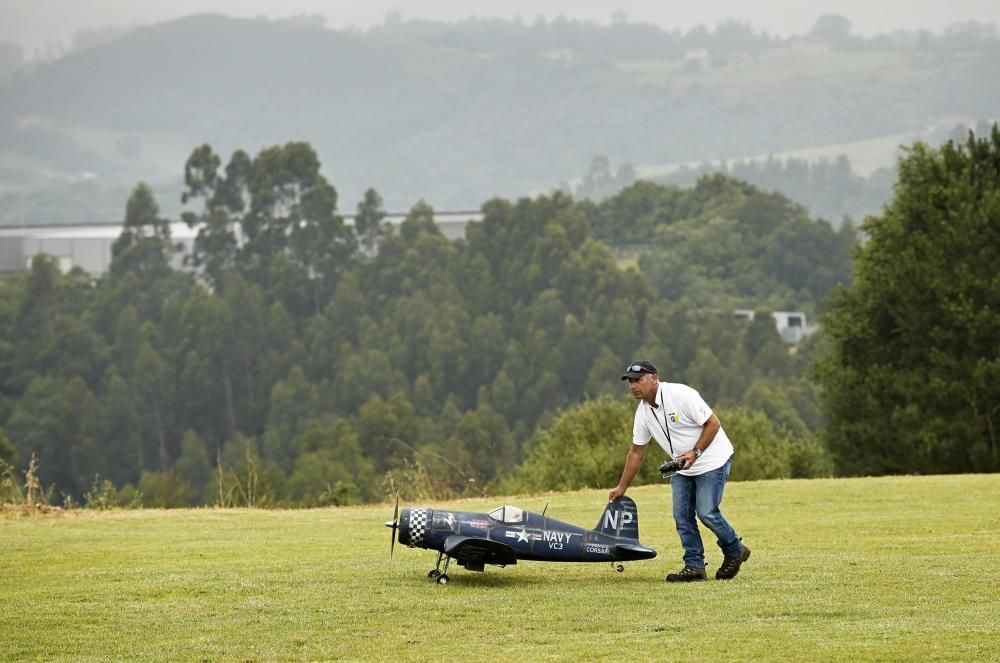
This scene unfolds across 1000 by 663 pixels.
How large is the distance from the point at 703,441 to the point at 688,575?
127 centimetres

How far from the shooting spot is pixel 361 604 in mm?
12500

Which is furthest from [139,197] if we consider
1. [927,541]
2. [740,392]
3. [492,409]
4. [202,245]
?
[927,541]

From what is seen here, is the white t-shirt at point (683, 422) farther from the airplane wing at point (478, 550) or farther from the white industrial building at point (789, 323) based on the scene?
the white industrial building at point (789, 323)

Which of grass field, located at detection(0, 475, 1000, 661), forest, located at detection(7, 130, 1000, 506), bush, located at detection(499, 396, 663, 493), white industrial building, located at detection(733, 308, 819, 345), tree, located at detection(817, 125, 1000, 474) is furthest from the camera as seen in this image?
white industrial building, located at detection(733, 308, 819, 345)

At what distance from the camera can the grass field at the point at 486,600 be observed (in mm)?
10703

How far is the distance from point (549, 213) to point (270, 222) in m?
34.3

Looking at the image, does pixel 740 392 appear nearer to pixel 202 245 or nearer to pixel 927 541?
pixel 202 245

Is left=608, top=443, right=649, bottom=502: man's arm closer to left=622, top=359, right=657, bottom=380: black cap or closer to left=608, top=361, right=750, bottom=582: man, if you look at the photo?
left=608, top=361, right=750, bottom=582: man

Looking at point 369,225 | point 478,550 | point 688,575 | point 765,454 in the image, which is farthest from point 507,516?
point 369,225

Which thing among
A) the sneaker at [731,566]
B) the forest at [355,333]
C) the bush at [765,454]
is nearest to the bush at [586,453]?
the bush at [765,454]

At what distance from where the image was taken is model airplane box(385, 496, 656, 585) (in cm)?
1321

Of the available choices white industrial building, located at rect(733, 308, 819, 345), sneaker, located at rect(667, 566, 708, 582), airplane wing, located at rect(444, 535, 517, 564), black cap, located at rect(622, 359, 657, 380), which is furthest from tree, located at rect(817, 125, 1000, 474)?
white industrial building, located at rect(733, 308, 819, 345)

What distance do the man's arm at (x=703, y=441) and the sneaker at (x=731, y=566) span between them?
1013mm

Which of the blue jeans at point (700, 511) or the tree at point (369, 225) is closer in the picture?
the blue jeans at point (700, 511)
